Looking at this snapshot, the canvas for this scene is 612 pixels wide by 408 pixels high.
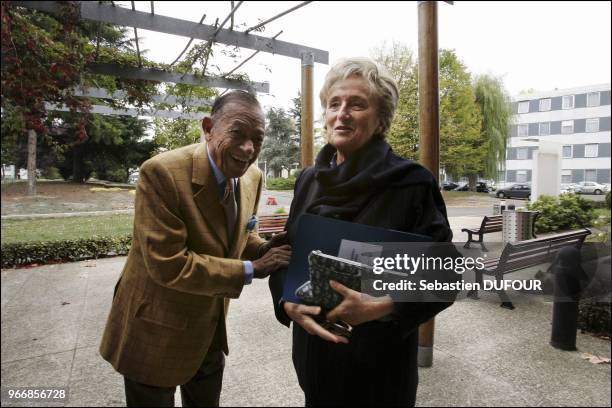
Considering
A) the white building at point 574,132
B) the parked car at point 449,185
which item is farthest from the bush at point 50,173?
the white building at point 574,132

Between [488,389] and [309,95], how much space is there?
91.2 inches

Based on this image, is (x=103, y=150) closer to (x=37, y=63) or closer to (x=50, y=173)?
(x=50, y=173)

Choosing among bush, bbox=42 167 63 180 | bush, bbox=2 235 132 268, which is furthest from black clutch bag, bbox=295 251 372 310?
bush, bbox=2 235 132 268

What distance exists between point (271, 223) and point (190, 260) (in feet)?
7.14

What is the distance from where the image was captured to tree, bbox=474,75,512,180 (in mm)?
2059

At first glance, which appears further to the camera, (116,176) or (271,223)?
(271,223)

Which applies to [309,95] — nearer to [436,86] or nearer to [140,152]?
[436,86]

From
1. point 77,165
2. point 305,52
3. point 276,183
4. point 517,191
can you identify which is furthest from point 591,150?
point 77,165

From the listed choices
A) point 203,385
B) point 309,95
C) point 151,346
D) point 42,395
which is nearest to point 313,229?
point 151,346

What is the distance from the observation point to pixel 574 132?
180cm

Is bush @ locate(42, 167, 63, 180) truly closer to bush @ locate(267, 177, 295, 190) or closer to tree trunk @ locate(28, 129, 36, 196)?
tree trunk @ locate(28, 129, 36, 196)

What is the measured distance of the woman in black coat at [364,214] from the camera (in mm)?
978

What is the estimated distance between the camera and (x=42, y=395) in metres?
2.06

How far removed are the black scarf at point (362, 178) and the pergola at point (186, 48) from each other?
147 centimetres
